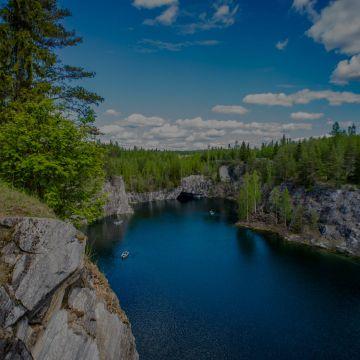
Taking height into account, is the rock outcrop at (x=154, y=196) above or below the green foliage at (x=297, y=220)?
below

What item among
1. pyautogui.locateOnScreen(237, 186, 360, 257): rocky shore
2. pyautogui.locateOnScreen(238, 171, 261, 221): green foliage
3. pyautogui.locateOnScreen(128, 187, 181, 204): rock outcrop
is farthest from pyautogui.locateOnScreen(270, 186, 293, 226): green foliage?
pyautogui.locateOnScreen(128, 187, 181, 204): rock outcrop

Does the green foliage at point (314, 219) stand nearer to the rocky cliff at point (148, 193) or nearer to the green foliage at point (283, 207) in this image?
the green foliage at point (283, 207)

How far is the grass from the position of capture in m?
11.1

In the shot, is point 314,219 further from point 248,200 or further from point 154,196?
point 154,196

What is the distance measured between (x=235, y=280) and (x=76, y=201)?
4253cm

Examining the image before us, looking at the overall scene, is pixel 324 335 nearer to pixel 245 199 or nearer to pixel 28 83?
pixel 28 83

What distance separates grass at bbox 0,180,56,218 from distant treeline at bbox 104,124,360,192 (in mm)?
62183

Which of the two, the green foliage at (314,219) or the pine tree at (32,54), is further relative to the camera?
the green foliage at (314,219)

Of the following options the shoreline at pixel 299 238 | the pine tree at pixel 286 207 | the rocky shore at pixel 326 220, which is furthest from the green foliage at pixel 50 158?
the pine tree at pixel 286 207

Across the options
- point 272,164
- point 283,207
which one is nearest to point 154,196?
point 272,164

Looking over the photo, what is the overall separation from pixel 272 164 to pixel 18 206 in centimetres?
12408

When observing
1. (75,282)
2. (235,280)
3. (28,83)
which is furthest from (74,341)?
(235,280)

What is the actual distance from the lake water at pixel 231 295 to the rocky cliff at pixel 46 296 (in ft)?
74.1

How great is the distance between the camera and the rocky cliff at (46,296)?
29.8 ft
